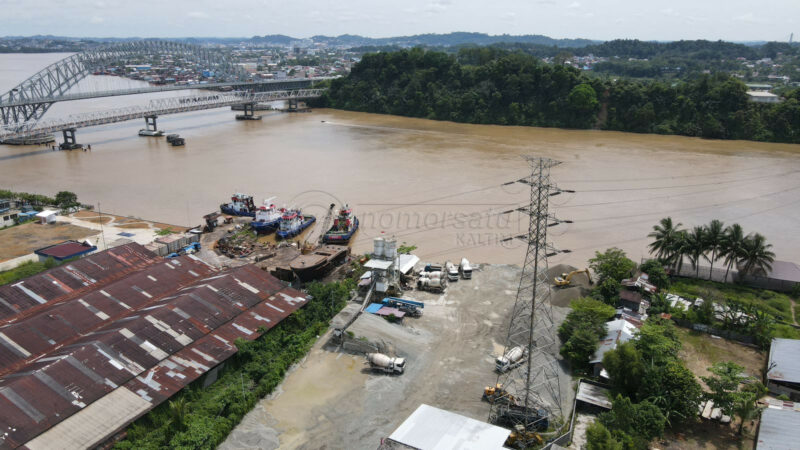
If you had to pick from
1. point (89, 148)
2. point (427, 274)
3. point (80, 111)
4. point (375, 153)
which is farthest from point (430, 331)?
point (80, 111)

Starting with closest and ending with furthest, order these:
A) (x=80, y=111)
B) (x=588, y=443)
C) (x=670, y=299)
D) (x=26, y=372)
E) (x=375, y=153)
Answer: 1. (x=588, y=443)
2. (x=26, y=372)
3. (x=670, y=299)
4. (x=375, y=153)
5. (x=80, y=111)

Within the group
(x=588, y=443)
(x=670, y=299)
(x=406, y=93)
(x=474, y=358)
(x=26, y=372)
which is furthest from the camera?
(x=406, y=93)

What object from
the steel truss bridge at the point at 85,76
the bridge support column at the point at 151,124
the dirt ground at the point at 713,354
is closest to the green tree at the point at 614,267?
the dirt ground at the point at 713,354

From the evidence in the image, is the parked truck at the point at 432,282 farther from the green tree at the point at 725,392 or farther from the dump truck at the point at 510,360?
the green tree at the point at 725,392

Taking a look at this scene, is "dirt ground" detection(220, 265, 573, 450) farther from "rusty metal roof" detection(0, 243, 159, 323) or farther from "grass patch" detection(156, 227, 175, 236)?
"grass patch" detection(156, 227, 175, 236)

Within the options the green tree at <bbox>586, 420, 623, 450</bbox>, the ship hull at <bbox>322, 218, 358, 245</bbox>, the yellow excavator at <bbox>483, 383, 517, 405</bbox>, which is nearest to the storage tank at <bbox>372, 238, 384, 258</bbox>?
the ship hull at <bbox>322, 218, 358, 245</bbox>

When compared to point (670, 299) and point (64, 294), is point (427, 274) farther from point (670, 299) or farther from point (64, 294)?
point (64, 294)
